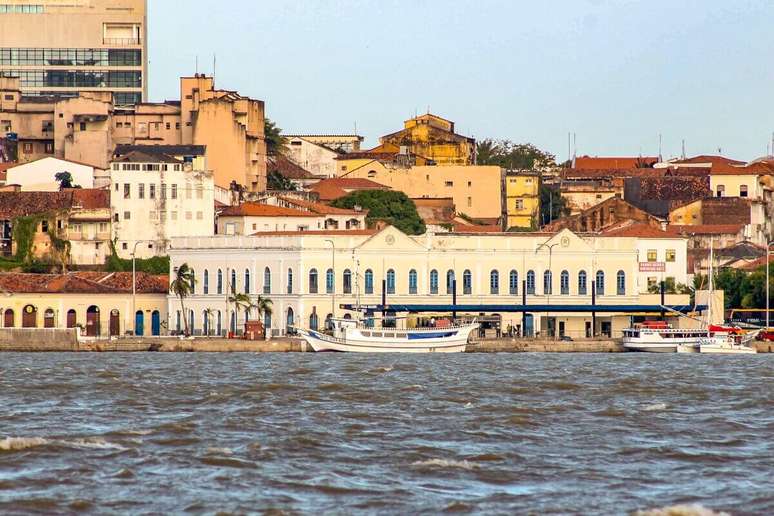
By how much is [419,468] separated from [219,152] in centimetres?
9571

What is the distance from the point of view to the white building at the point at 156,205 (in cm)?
11619

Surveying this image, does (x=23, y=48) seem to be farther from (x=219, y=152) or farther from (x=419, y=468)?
(x=419, y=468)

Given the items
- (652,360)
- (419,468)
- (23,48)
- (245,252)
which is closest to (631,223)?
(245,252)

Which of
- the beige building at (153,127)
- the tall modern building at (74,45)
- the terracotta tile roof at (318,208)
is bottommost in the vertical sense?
the terracotta tile roof at (318,208)

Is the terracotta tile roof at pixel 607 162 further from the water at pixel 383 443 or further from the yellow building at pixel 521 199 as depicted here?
the water at pixel 383 443

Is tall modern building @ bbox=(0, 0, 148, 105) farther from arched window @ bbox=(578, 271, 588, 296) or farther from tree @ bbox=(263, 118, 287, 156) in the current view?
arched window @ bbox=(578, 271, 588, 296)

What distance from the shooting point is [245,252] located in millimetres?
104188

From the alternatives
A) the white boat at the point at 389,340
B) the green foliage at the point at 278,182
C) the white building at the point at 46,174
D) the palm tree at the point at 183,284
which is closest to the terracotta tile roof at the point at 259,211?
the white building at the point at 46,174

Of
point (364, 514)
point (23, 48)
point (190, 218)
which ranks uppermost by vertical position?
point (23, 48)

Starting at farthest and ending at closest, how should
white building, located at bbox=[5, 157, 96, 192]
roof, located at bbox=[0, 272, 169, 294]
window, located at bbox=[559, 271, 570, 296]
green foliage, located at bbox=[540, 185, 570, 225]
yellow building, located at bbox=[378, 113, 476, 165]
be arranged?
1. yellow building, located at bbox=[378, 113, 476, 165]
2. green foliage, located at bbox=[540, 185, 570, 225]
3. white building, located at bbox=[5, 157, 96, 192]
4. roof, located at bbox=[0, 272, 169, 294]
5. window, located at bbox=[559, 271, 570, 296]

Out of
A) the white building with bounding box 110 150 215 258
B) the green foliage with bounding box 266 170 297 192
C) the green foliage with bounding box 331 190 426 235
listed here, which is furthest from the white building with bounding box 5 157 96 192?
the green foliage with bounding box 266 170 297 192

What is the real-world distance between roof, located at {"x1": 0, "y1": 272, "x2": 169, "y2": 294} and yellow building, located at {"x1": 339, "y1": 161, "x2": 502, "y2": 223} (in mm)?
35834

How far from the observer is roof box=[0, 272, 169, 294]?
106m

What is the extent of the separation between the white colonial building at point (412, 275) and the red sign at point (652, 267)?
10.1 meters
